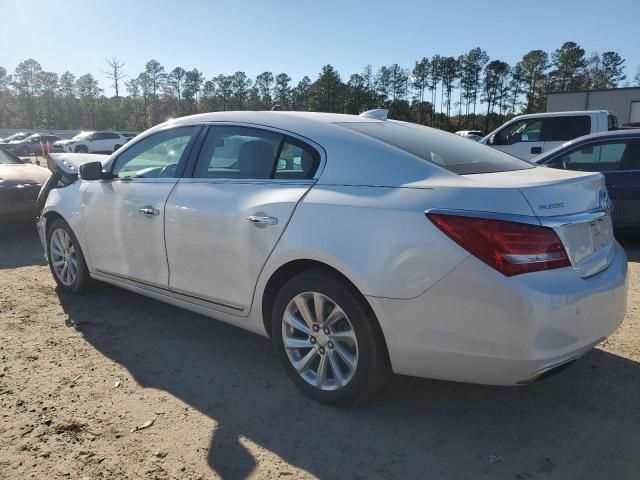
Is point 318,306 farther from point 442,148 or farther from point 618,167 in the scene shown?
point 618,167

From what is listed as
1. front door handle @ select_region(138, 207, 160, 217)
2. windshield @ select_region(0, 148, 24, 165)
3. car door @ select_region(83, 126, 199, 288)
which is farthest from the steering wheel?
windshield @ select_region(0, 148, 24, 165)

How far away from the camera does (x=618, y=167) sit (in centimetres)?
689

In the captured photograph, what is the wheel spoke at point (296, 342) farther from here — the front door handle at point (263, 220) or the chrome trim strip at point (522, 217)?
the chrome trim strip at point (522, 217)

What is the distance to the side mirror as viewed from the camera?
4.28 m

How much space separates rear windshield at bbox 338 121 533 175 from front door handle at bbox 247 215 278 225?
74cm

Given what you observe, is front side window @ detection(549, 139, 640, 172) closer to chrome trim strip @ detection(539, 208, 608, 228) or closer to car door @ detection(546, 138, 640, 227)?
car door @ detection(546, 138, 640, 227)

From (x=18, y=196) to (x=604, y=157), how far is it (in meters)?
7.81

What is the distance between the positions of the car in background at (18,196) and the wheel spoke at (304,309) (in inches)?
225

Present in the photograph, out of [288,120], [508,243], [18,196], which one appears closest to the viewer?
[508,243]

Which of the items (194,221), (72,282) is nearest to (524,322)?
(194,221)

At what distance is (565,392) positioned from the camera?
123 inches

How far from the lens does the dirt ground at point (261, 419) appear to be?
2.46 meters

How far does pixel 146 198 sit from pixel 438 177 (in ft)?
7.14

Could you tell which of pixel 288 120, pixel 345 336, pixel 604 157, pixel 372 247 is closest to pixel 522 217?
pixel 372 247
